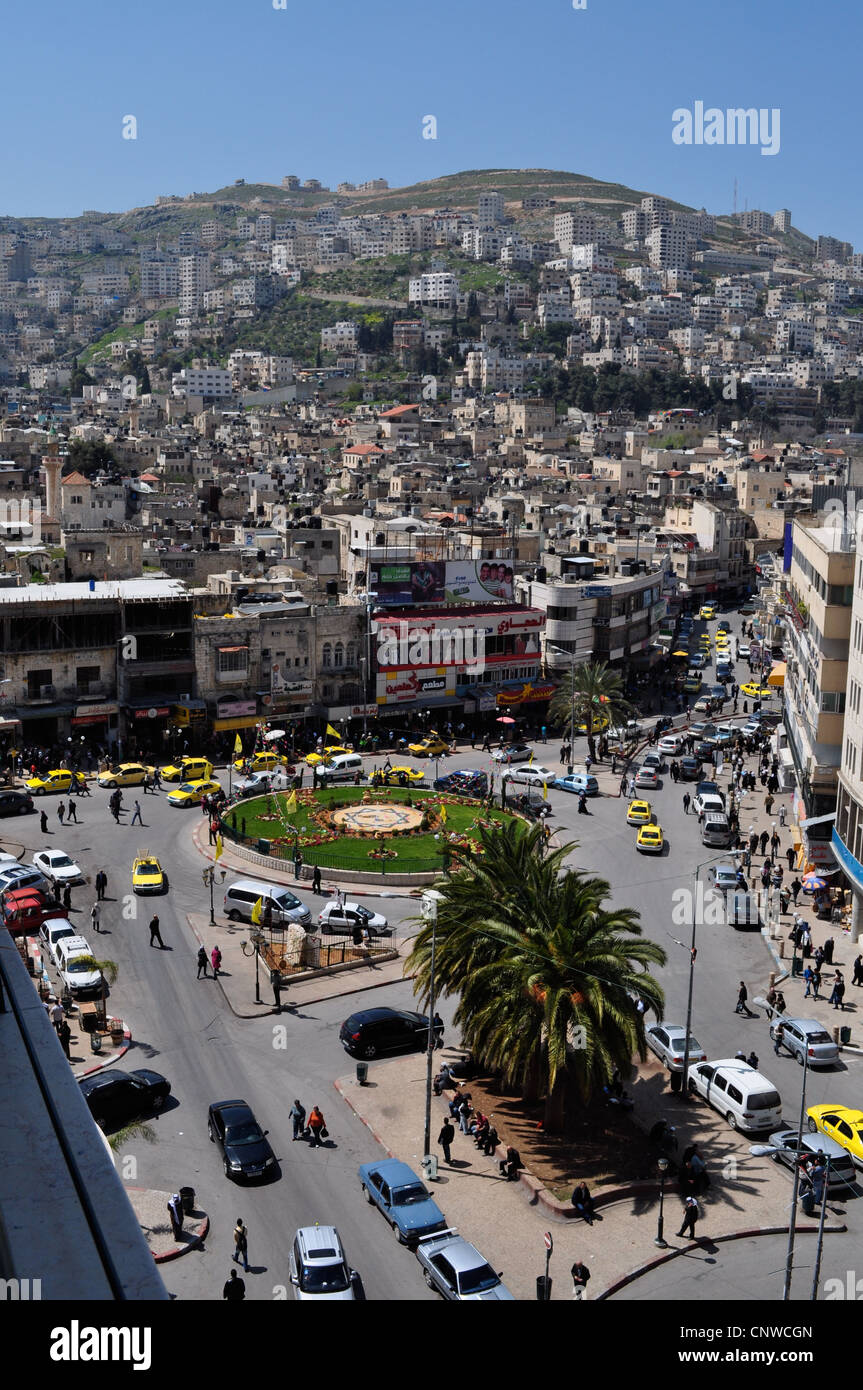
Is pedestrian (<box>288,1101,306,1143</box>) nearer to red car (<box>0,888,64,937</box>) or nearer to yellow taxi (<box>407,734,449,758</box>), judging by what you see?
red car (<box>0,888,64,937</box>)

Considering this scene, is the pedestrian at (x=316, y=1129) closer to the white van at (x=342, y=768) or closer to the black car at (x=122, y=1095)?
the black car at (x=122, y=1095)

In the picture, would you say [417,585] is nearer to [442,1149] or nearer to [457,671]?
[457,671]

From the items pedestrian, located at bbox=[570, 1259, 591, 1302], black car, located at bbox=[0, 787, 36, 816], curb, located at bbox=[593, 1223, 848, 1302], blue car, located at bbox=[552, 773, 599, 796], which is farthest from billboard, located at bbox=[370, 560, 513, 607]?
pedestrian, located at bbox=[570, 1259, 591, 1302]

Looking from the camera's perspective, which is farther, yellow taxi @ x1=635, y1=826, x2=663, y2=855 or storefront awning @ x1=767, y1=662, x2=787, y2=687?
storefront awning @ x1=767, y1=662, x2=787, y2=687

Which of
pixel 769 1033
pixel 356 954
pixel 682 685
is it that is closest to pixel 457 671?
pixel 682 685

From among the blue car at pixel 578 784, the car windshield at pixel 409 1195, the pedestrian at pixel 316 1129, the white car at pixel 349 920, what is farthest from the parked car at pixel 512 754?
the car windshield at pixel 409 1195
